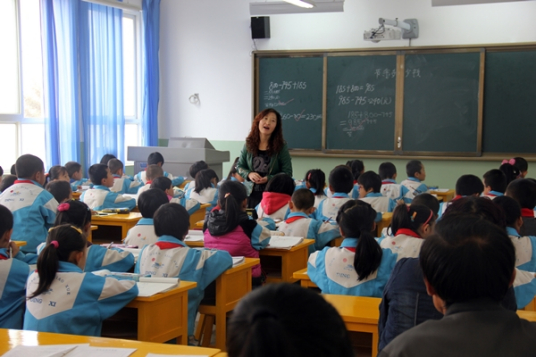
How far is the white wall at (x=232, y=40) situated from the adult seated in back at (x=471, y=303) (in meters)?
7.44

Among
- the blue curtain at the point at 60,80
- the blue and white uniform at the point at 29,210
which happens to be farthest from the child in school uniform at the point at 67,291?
the blue curtain at the point at 60,80

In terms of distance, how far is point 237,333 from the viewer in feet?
2.64

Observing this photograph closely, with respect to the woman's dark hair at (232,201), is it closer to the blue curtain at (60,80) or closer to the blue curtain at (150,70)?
the blue curtain at (60,80)

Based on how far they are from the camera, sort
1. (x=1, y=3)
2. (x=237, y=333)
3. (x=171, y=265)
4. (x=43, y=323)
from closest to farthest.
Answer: (x=237, y=333), (x=43, y=323), (x=171, y=265), (x=1, y=3)

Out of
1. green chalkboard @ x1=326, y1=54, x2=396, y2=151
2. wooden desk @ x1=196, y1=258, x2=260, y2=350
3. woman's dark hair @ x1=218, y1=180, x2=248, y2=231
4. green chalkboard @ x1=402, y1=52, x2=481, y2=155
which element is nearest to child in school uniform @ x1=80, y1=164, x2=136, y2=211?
woman's dark hair @ x1=218, y1=180, x2=248, y2=231

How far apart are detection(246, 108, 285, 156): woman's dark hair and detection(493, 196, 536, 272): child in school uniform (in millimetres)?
1931

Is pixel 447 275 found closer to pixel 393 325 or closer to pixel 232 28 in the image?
pixel 393 325

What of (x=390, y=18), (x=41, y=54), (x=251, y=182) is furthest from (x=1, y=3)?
(x=390, y=18)

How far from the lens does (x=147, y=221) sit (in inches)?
158

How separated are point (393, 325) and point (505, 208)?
5.03 feet

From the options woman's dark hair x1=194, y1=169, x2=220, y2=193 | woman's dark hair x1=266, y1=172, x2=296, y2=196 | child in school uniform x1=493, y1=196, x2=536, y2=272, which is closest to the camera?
child in school uniform x1=493, y1=196, x2=536, y2=272

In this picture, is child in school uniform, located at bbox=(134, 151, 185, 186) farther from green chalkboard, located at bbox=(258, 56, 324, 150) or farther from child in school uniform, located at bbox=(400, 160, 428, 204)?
child in school uniform, located at bbox=(400, 160, 428, 204)

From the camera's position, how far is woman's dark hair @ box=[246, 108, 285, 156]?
15.6 feet

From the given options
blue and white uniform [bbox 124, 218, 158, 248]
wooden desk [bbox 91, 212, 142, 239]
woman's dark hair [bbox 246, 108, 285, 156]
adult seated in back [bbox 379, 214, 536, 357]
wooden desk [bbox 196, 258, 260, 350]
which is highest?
woman's dark hair [bbox 246, 108, 285, 156]
